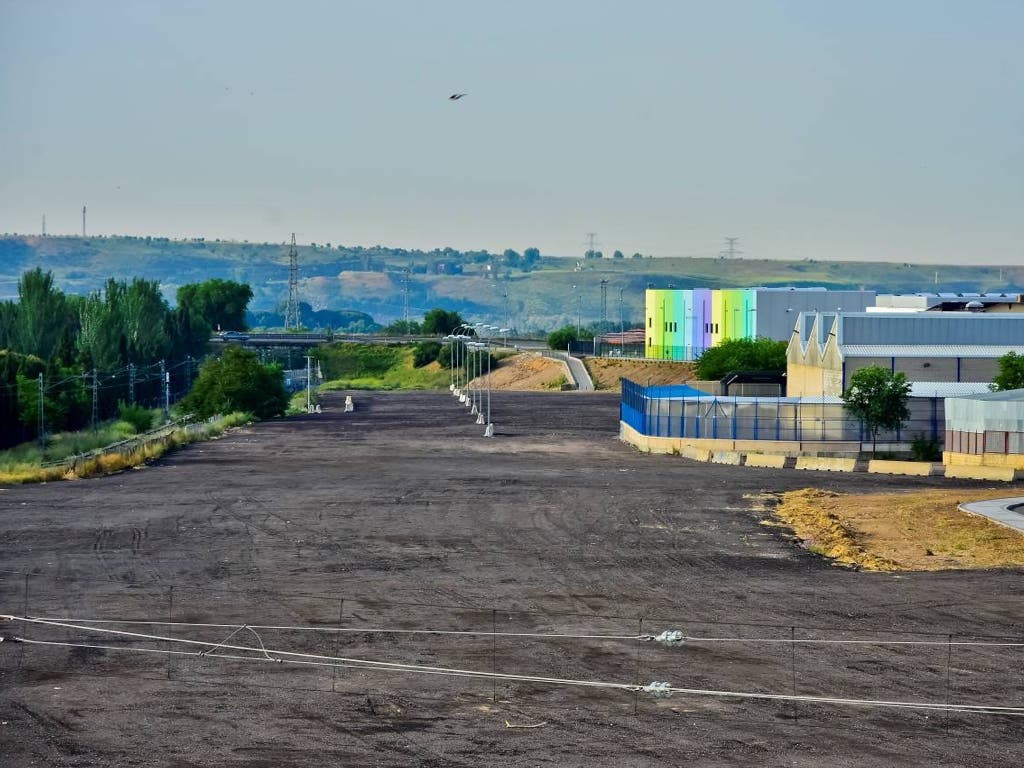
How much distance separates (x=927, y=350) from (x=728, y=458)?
15.8 m

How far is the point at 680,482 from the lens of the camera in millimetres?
54344

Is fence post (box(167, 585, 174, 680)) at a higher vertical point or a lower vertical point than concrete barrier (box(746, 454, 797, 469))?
lower

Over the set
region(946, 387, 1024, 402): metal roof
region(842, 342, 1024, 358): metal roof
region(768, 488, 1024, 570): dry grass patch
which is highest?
region(842, 342, 1024, 358): metal roof

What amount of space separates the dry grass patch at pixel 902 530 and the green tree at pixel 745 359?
165 ft

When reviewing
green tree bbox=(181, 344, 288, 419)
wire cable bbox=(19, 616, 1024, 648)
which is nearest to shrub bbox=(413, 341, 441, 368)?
green tree bbox=(181, 344, 288, 419)

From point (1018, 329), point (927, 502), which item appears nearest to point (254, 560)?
point (927, 502)

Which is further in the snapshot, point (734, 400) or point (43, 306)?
point (43, 306)

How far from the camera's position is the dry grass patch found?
115 ft

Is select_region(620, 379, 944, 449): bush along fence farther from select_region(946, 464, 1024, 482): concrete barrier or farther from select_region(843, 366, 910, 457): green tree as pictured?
select_region(946, 464, 1024, 482): concrete barrier

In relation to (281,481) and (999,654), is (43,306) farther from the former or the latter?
(999,654)

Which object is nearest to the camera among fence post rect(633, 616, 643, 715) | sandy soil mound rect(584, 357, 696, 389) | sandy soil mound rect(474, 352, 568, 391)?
fence post rect(633, 616, 643, 715)

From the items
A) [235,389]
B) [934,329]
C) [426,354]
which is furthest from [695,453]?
[426,354]

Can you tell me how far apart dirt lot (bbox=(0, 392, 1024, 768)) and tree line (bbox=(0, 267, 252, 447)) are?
32.5m

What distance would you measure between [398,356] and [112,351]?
89318mm
